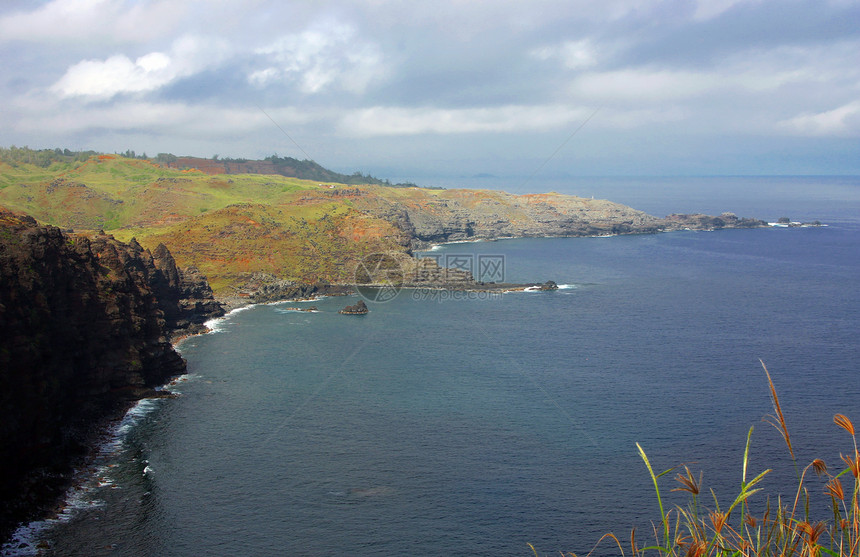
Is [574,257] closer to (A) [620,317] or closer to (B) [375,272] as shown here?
(B) [375,272]

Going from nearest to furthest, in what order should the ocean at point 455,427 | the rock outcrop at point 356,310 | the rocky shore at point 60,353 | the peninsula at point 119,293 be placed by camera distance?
1. the ocean at point 455,427
2. the rocky shore at point 60,353
3. the peninsula at point 119,293
4. the rock outcrop at point 356,310

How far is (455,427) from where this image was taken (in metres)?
56.5

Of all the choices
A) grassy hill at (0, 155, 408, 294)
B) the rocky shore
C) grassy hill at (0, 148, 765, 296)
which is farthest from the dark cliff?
grassy hill at (0, 155, 408, 294)

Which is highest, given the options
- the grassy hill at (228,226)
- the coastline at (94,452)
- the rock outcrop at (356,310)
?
the grassy hill at (228,226)

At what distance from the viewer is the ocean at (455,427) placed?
40938 millimetres

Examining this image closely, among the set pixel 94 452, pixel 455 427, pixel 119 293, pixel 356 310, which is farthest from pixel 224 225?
pixel 455 427

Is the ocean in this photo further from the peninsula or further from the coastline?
the peninsula

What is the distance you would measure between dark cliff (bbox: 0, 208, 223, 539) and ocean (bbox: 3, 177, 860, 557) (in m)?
3.01

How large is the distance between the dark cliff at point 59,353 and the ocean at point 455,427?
3008mm

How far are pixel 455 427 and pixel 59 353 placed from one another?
110 feet

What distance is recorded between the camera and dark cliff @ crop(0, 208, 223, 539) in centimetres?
4450

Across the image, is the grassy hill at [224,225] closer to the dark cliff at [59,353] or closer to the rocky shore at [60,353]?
the rocky shore at [60,353]

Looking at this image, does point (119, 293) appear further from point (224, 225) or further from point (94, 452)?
point (224, 225)

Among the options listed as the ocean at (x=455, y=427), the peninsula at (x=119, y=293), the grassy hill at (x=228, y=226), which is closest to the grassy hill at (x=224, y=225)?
the grassy hill at (x=228, y=226)
